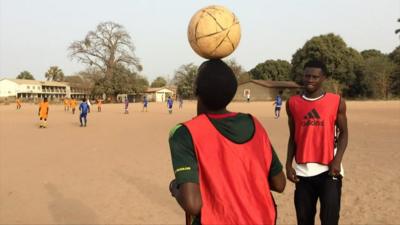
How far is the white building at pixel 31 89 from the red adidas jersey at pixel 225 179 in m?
94.6

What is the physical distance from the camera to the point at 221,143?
2.03 metres

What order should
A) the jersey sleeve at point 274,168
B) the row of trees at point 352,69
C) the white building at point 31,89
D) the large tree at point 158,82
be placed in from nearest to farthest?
the jersey sleeve at point 274,168
the row of trees at point 352,69
the white building at point 31,89
the large tree at point 158,82

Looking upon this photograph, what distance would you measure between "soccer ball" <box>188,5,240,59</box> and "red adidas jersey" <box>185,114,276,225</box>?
44cm

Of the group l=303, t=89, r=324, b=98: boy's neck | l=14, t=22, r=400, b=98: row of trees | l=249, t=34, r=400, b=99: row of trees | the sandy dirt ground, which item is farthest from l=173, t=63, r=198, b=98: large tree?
l=303, t=89, r=324, b=98: boy's neck

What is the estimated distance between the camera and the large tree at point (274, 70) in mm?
91438

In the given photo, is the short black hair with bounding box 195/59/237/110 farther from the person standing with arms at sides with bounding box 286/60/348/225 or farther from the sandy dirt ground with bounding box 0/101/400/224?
the sandy dirt ground with bounding box 0/101/400/224

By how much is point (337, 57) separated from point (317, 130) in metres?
64.2

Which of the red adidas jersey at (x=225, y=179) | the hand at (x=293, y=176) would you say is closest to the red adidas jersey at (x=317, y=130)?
the hand at (x=293, y=176)

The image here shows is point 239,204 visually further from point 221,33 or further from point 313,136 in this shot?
point 313,136

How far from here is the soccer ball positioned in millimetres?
2301

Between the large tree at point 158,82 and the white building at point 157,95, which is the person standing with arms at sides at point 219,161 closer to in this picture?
the white building at point 157,95

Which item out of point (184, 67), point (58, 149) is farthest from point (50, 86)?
Result: point (58, 149)

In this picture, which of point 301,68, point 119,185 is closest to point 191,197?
point 119,185

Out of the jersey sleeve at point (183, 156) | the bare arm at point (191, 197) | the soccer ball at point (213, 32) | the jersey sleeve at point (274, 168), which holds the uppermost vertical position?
the soccer ball at point (213, 32)
